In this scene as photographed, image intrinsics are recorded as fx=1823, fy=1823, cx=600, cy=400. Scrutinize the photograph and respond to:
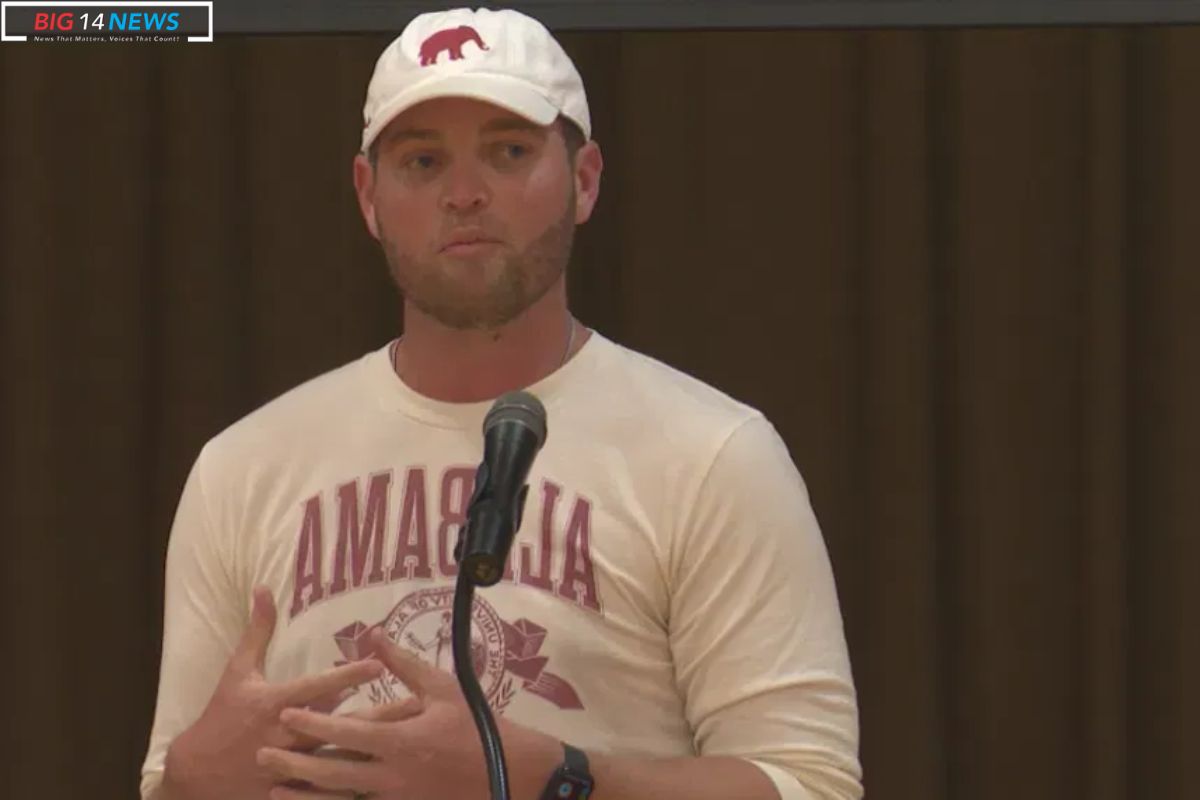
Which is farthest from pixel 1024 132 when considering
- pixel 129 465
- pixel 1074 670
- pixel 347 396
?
pixel 129 465

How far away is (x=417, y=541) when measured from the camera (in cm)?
172

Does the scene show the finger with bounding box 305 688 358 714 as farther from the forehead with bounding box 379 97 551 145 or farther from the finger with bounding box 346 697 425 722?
the forehead with bounding box 379 97 551 145

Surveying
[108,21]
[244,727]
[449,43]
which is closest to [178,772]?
[244,727]

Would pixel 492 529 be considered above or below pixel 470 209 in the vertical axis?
below

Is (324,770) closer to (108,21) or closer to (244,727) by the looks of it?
(244,727)

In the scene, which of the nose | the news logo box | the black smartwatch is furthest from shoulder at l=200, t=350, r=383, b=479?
the news logo box

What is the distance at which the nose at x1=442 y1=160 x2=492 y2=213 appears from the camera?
170cm

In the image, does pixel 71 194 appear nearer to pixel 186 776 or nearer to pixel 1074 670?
pixel 186 776

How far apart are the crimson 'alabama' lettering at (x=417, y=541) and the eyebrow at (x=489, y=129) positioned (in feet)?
1.04

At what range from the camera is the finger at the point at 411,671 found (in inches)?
57.8

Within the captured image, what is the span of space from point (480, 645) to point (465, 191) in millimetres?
421

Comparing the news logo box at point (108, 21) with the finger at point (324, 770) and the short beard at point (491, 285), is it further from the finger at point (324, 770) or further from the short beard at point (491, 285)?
the finger at point (324, 770)

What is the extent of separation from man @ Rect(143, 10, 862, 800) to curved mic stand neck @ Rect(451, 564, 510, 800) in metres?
0.39

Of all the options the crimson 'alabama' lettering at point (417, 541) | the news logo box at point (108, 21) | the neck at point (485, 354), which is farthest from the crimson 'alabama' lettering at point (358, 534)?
the news logo box at point (108, 21)
